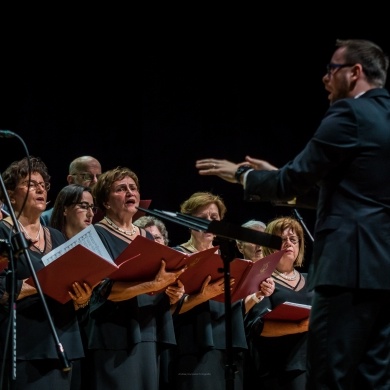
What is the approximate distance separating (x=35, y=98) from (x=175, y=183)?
1.39m

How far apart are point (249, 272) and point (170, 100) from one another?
120 inches

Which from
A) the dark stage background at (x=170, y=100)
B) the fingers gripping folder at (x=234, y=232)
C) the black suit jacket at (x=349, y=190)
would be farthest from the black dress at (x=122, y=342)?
the dark stage background at (x=170, y=100)

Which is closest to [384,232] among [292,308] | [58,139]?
[292,308]

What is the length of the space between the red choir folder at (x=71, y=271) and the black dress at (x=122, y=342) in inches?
9.7

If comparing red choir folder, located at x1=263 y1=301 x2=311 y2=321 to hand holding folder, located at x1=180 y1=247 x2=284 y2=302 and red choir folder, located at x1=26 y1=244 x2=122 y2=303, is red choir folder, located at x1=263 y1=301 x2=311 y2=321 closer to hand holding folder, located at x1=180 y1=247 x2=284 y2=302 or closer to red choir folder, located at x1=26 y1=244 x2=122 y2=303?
hand holding folder, located at x1=180 y1=247 x2=284 y2=302

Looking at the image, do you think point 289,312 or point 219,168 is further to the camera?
point 289,312

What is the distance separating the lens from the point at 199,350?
169 inches

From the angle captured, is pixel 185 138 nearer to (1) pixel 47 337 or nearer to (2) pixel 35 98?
(2) pixel 35 98

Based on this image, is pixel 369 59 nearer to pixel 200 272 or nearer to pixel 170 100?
pixel 200 272

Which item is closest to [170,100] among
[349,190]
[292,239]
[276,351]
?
[292,239]

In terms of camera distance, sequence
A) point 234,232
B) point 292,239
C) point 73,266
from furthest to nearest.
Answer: point 292,239, point 73,266, point 234,232

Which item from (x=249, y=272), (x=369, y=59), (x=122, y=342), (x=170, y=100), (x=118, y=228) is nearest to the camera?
(x=369, y=59)

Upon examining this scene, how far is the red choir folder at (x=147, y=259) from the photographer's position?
11.6ft

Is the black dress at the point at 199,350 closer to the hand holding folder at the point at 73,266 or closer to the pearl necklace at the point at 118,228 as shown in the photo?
the pearl necklace at the point at 118,228
